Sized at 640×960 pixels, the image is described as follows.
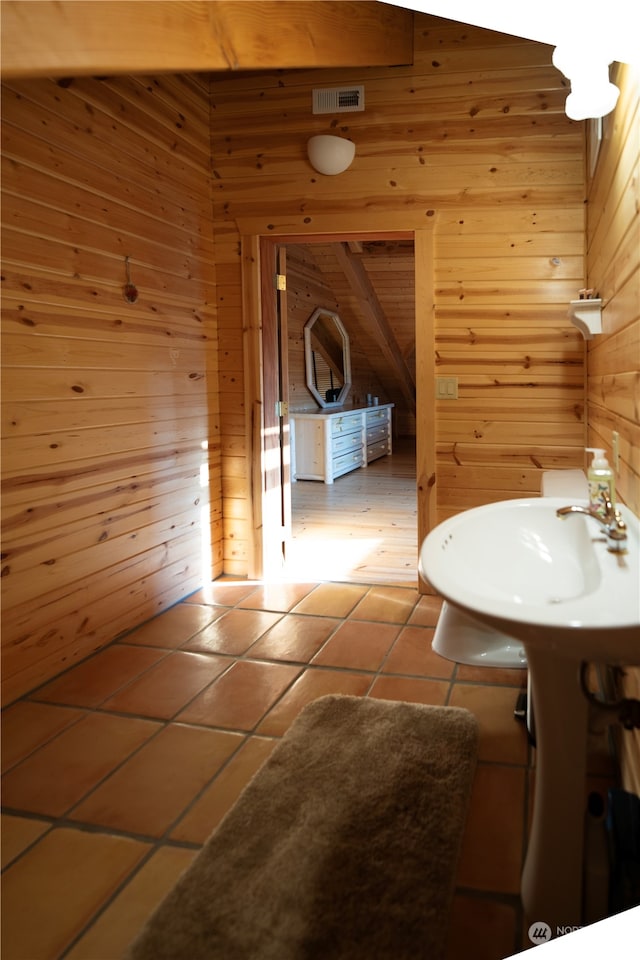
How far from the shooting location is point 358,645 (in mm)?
3004

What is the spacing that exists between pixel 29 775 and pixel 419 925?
1270 millimetres

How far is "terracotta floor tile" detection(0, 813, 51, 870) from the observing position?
1.74 m

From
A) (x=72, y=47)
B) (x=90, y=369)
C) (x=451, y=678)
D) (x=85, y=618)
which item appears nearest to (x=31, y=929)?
(x=85, y=618)

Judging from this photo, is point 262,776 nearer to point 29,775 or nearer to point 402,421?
point 29,775

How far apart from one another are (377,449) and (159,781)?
281 inches

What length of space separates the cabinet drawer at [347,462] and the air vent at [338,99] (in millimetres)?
4247

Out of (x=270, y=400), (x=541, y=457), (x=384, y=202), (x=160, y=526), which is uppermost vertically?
(x=384, y=202)

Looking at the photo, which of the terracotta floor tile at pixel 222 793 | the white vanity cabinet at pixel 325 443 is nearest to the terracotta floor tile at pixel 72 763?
the terracotta floor tile at pixel 222 793

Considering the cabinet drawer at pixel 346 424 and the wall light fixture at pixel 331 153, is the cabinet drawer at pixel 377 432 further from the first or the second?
the wall light fixture at pixel 331 153

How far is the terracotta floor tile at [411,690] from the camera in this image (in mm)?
2498

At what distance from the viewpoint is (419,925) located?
1459 mm

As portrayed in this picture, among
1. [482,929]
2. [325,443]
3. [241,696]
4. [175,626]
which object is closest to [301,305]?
[325,443]

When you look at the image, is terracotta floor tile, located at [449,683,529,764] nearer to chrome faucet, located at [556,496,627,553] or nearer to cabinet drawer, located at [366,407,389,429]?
chrome faucet, located at [556,496,627,553]

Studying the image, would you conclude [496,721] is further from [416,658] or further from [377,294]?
[377,294]
